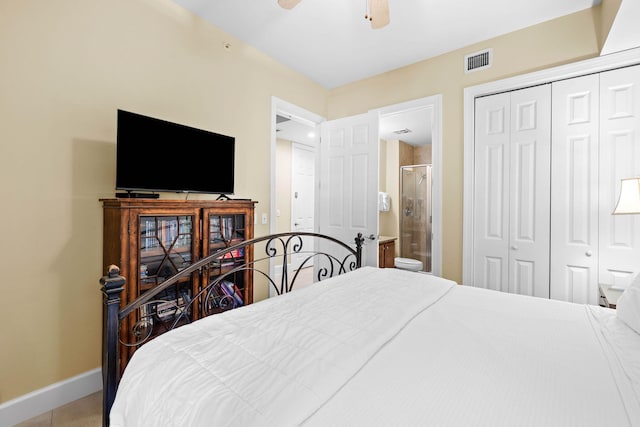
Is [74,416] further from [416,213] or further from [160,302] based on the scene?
[416,213]

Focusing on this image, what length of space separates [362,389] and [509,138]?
263 cm

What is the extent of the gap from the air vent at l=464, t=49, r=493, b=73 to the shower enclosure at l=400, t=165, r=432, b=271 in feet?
8.51

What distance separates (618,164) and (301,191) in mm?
4501

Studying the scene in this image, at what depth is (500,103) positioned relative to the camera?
8.57 ft

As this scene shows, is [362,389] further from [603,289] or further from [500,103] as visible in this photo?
[500,103]

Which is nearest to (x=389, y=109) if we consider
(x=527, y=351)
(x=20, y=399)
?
(x=527, y=351)

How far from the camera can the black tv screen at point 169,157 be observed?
1.82 m

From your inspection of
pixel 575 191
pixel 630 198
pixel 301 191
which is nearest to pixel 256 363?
pixel 630 198

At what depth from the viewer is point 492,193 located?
2.64 metres

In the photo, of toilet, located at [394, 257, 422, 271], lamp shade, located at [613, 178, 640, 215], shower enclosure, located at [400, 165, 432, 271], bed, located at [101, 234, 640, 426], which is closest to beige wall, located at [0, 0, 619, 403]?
lamp shade, located at [613, 178, 640, 215]

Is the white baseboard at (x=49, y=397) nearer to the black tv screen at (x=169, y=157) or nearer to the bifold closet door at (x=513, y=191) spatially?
the black tv screen at (x=169, y=157)

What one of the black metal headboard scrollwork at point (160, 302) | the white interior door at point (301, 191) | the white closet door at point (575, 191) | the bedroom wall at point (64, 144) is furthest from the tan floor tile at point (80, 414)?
the white interior door at point (301, 191)

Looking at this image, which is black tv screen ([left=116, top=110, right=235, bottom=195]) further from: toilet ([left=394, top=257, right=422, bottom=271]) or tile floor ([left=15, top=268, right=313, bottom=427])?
toilet ([left=394, top=257, right=422, bottom=271])

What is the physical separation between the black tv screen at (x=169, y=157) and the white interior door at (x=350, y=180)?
1448 millimetres
